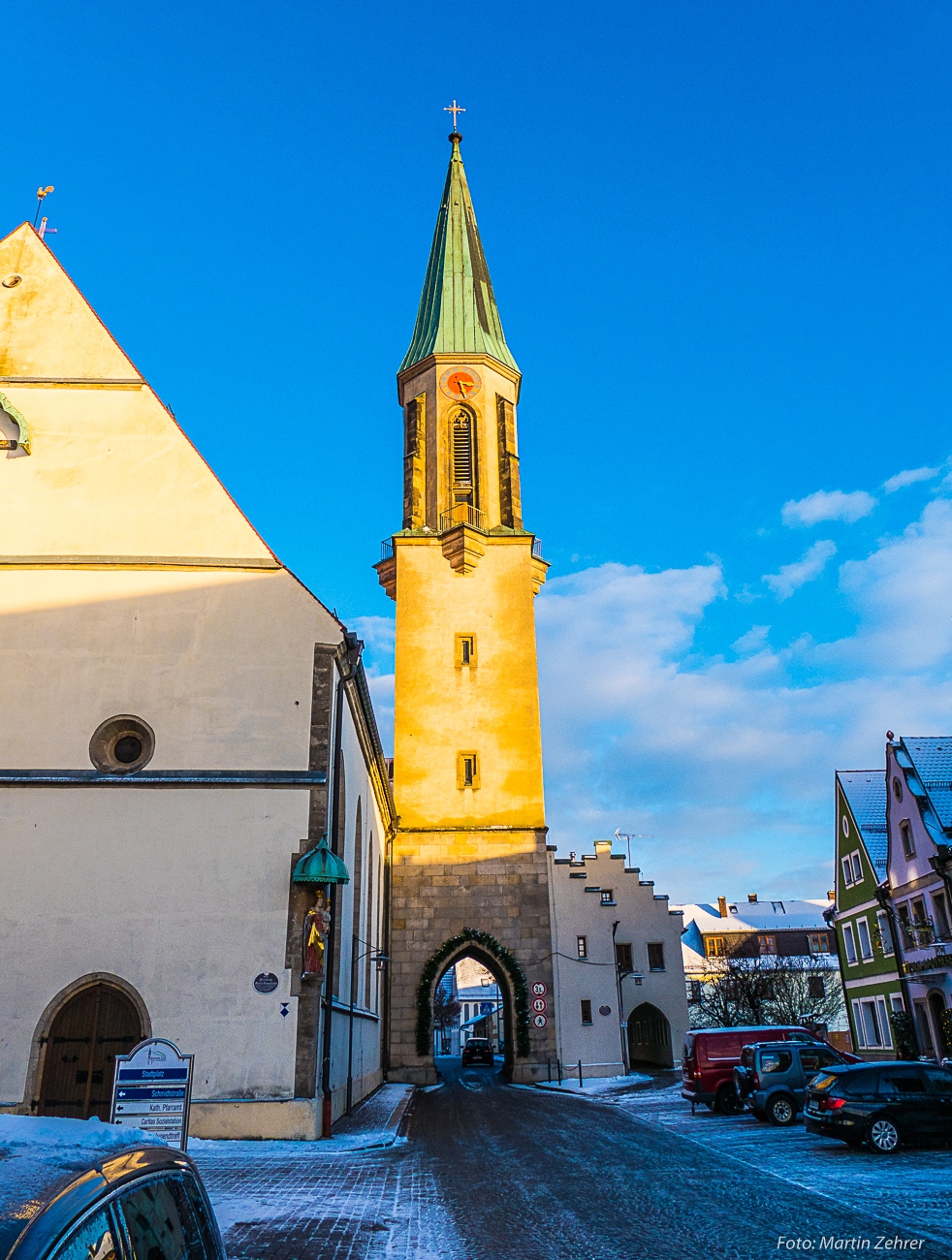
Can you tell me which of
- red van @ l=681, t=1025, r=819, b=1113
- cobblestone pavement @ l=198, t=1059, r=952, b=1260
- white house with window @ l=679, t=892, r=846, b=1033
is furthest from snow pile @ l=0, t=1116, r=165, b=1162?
white house with window @ l=679, t=892, r=846, b=1033

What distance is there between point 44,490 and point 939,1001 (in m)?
32.9

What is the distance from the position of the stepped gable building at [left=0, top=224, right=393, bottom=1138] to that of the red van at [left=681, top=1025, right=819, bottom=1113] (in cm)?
750

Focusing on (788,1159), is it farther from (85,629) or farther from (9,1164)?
(85,629)

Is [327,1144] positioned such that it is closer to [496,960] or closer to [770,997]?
[496,960]

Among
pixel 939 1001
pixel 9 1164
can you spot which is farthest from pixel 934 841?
pixel 9 1164

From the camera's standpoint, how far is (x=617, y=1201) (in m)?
10.5

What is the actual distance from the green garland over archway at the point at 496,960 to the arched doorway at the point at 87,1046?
1760 centimetres

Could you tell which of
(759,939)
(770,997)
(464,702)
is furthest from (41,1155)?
(759,939)

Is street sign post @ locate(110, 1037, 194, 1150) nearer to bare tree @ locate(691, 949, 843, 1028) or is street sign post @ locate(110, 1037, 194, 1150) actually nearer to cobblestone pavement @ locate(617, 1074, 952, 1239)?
cobblestone pavement @ locate(617, 1074, 952, 1239)

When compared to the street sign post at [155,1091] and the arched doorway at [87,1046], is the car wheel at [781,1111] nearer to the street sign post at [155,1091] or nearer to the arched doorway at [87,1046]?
the arched doorway at [87,1046]

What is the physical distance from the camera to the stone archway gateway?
3247cm

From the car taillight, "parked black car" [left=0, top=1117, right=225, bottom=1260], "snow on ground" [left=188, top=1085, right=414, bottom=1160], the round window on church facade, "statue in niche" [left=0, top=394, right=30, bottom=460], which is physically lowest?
"snow on ground" [left=188, top=1085, right=414, bottom=1160]

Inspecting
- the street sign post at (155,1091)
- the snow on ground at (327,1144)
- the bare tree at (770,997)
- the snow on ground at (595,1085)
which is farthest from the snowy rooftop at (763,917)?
the street sign post at (155,1091)

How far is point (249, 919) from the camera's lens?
55.1 ft
